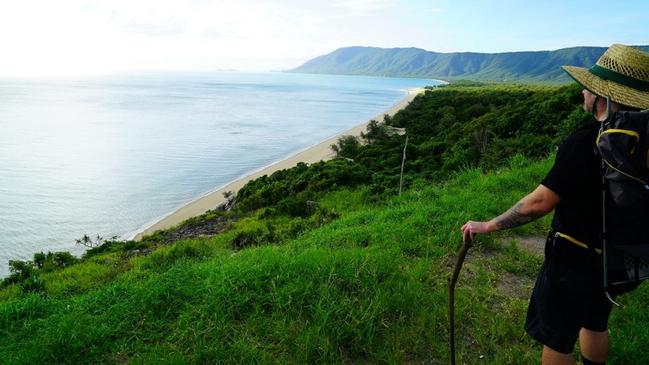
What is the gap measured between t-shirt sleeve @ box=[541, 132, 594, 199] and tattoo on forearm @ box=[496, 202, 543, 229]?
0.20 metres

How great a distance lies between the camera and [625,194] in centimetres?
192

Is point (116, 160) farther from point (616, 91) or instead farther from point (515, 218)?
point (616, 91)

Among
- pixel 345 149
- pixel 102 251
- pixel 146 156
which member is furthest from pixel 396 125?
pixel 102 251

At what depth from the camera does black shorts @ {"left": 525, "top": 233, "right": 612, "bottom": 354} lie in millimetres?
2240

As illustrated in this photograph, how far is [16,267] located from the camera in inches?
523

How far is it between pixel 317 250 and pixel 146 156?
37.7m

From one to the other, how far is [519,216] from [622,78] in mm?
830

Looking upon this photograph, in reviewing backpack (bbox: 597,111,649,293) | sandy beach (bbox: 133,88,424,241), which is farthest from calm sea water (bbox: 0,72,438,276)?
backpack (bbox: 597,111,649,293)

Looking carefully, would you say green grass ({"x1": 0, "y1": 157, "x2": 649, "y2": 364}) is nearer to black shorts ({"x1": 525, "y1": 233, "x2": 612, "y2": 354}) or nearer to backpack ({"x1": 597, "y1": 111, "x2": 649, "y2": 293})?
black shorts ({"x1": 525, "y1": 233, "x2": 612, "y2": 354})

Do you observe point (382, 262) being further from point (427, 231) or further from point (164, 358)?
point (164, 358)

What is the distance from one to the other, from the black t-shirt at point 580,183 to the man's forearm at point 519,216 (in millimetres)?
160

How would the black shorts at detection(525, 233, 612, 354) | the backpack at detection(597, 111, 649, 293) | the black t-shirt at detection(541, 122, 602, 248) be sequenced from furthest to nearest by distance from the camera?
the black shorts at detection(525, 233, 612, 354) < the black t-shirt at detection(541, 122, 602, 248) < the backpack at detection(597, 111, 649, 293)

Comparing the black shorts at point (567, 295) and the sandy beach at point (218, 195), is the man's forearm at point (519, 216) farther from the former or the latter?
the sandy beach at point (218, 195)

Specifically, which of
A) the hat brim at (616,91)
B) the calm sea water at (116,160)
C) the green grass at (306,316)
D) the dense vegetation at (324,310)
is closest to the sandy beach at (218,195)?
the calm sea water at (116,160)
